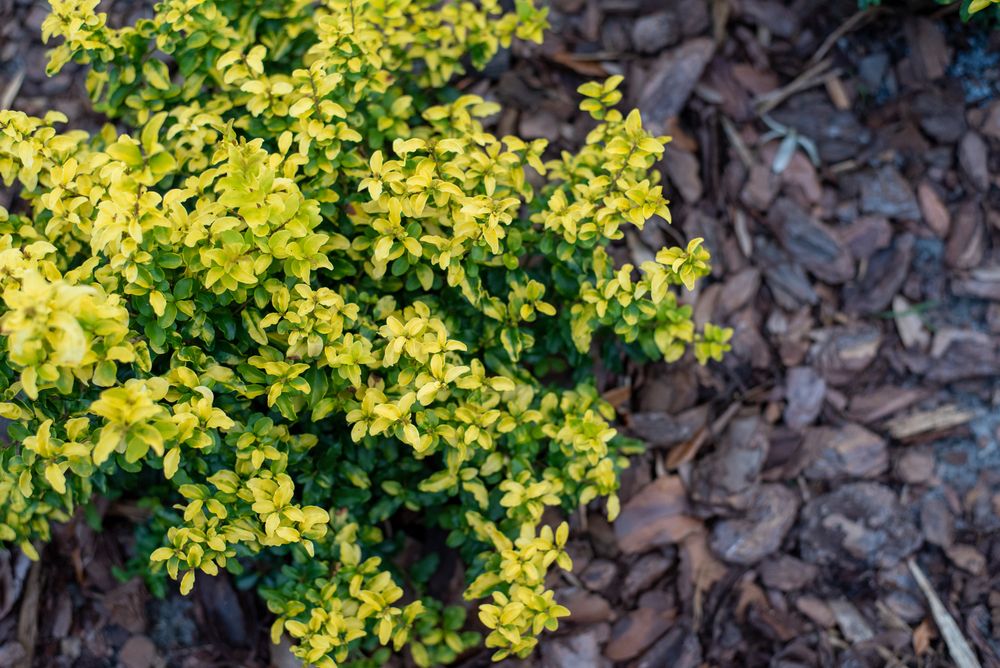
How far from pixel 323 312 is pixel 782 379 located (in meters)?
2.28

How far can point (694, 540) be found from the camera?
12.5ft

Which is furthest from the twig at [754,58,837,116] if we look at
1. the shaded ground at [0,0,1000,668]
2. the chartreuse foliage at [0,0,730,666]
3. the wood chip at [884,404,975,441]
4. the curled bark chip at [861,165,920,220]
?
the wood chip at [884,404,975,441]

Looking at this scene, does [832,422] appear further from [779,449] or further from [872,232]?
[872,232]

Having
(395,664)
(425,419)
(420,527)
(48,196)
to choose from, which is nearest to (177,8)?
(48,196)

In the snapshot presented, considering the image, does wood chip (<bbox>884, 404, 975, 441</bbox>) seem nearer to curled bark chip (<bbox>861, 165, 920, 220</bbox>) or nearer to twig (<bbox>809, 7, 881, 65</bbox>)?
curled bark chip (<bbox>861, 165, 920, 220</bbox>)

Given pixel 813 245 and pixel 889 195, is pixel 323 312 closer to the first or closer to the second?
pixel 813 245

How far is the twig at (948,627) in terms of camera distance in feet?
11.7

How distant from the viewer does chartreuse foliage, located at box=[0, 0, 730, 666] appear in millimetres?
2539

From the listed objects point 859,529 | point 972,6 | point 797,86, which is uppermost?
point 972,6

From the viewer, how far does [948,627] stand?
143 inches

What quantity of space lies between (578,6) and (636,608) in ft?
9.36

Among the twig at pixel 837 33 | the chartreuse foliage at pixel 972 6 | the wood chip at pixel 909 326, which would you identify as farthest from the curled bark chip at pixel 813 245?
the chartreuse foliage at pixel 972 6

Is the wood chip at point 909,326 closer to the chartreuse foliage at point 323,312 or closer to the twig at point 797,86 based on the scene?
the twig at point 797,86

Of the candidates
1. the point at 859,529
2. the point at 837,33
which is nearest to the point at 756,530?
the point at 859,529
